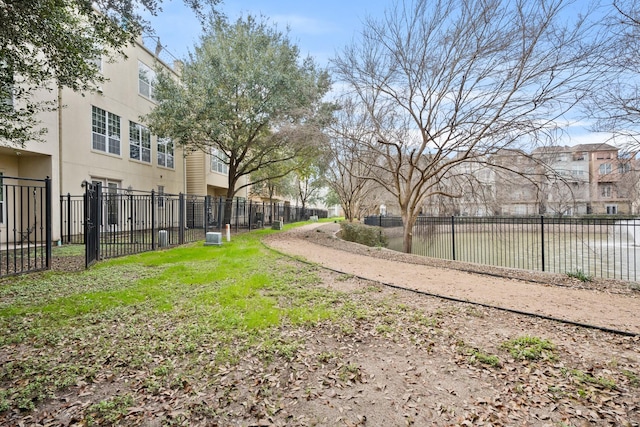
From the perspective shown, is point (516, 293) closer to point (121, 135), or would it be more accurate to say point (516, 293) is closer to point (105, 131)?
point (105, 131)

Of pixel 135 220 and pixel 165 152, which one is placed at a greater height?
pixel 165 152

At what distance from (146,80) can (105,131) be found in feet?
Result: 15.0

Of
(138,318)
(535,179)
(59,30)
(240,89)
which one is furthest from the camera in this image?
(240,89)

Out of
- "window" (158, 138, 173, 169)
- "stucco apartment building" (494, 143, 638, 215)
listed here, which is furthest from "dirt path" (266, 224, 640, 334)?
"window" (158, 138, 173, 169)

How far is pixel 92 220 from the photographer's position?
25.6ft

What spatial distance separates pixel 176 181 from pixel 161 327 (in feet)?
58.0

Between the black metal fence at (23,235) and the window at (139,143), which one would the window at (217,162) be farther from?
the black metal fence at (23,235)

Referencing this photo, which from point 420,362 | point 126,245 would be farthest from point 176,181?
point 420,362

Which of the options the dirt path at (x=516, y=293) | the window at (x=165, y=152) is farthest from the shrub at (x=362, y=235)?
the window at (x=165, y=152)

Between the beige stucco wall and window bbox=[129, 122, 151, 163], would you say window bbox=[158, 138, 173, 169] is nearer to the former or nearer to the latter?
the beige stucco wall

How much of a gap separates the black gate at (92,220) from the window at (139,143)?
9284 millimetres

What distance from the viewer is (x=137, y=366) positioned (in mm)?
3092

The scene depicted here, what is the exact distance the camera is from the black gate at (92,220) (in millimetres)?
7349

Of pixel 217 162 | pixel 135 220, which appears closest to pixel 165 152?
pixel 217 162
